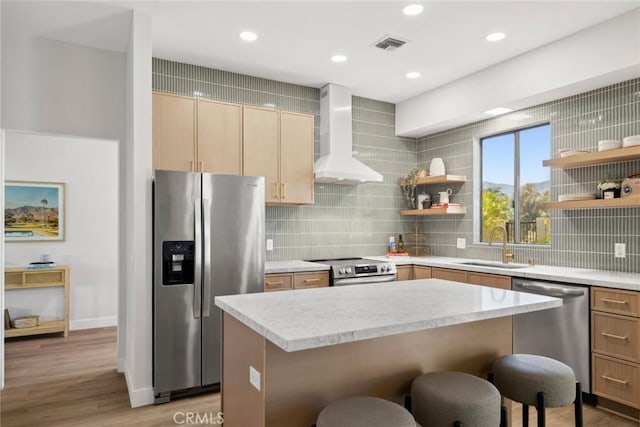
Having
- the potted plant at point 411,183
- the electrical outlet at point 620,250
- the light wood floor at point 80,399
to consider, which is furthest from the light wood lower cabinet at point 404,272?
the electrical outlet at point 620,250

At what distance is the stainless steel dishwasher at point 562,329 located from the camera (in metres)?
2.91

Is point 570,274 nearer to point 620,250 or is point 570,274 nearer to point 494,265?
point 620,250

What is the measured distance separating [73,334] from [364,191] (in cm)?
388

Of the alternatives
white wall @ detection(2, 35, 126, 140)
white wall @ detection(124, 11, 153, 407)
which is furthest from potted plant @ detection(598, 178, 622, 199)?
white wall @ detection(2, 35, 126, 140)

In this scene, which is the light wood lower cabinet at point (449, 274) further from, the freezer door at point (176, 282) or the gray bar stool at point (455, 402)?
the freezer door at point (176, 282)

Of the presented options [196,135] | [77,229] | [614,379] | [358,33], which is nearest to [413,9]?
[358,33]

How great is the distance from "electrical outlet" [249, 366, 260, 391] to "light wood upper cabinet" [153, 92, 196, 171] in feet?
7.55

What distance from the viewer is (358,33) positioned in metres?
3.32

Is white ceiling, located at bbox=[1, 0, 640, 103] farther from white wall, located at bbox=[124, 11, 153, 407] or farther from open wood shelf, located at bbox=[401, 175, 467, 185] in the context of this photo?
open wood shelf, located at bbox=[401, 175, 467, 185]

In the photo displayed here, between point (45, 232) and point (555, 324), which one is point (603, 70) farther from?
point (45, 232)

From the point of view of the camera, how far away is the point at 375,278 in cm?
410

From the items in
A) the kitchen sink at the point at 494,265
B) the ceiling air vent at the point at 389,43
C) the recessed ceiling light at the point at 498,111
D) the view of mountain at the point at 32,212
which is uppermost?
the ceiling air vent at the point at 389,43

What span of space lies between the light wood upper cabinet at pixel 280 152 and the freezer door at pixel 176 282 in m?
0.89

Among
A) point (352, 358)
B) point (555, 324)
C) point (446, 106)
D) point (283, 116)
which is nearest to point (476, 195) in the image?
point (446, 106)
